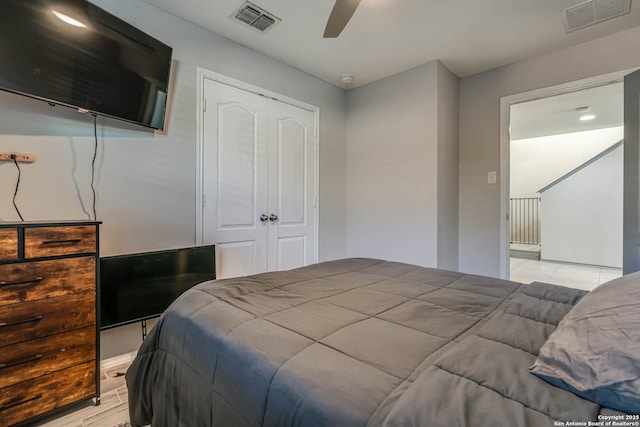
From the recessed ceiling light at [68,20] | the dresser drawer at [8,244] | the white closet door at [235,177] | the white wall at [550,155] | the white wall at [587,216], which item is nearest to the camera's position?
the dresser drawer at [8,244]

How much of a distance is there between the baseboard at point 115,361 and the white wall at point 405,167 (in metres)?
2.50

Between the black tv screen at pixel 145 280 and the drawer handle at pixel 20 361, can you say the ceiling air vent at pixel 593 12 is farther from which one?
the drawer handle at pixel 20 361

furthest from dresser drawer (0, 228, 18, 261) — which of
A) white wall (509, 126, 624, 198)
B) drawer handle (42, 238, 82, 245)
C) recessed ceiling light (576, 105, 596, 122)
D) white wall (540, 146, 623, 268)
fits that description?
white wall (509, 126, 624, 198)

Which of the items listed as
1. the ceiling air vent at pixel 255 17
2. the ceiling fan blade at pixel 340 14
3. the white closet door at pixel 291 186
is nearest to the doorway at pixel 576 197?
the white closet door at pixel 291 186

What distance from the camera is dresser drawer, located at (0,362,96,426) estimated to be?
1.39m

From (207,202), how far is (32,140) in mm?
1142

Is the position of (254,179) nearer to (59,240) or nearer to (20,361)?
(59,240)

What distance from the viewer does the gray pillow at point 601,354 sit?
22.1 inches

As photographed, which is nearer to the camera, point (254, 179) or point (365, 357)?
point (365, 357)

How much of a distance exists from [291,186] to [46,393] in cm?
240

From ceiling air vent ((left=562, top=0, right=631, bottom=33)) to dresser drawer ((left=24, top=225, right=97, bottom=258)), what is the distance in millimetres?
3615

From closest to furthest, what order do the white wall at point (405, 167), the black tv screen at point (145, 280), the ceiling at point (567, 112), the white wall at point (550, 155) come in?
the black tv screen at point (145, 280), the white wall at point (405, 167), the ceiling at point (567, 112), the white wall at point (550, 155)

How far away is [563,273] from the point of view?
15.1ft

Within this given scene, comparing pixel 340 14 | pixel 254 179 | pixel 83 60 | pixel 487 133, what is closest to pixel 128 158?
pixel 83 60
